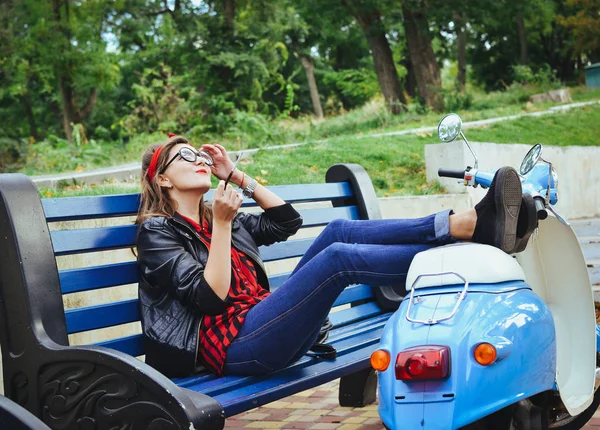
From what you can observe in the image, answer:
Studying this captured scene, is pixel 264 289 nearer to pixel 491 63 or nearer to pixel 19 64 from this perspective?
pixel 19 64

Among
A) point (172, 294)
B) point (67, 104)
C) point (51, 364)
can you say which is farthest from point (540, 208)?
point (67, 104)

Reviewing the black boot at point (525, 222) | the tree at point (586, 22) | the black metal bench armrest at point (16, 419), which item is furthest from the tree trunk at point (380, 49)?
the black metal bench armrest at point (16, 419)

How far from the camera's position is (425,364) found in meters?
2.39

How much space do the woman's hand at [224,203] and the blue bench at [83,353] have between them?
516 millimetres

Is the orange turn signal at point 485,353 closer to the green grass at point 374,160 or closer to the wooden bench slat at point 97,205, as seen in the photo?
the wooden bench slat at point 97,205

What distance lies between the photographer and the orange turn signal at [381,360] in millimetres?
2547

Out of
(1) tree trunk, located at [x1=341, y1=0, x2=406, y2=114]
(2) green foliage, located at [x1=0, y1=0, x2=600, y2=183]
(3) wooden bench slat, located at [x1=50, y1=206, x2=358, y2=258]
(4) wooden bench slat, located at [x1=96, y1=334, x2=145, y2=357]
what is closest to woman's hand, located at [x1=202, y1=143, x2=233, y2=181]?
(3) wooden bench slat, located at [x1=50, y1=206, x2=358, y2=258]

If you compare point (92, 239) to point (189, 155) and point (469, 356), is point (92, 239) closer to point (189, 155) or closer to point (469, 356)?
point (189, 155)

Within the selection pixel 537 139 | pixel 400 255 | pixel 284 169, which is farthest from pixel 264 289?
pixel 537 139

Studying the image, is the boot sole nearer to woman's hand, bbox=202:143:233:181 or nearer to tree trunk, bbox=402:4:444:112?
woman's hand, bbox=202:143:233:181

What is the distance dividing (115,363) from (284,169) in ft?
21.0

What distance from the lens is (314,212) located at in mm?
4660

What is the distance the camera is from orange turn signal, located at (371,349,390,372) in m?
2.55

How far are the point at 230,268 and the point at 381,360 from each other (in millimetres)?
875
